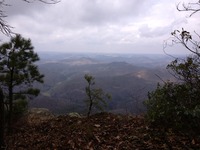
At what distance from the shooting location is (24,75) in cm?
1472

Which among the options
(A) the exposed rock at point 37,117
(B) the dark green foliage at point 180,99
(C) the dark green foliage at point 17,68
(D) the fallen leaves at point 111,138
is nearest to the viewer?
(D) the fallen leaves at point 111,138

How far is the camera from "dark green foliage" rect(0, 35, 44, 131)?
14.0 metres

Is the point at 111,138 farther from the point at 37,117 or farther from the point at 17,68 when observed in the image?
the point at 37,117

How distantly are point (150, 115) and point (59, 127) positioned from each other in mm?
4683

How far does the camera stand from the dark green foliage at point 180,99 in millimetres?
7562

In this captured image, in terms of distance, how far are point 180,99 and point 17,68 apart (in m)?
9.69

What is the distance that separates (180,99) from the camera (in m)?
8.27

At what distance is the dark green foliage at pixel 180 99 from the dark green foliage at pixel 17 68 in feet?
26.8

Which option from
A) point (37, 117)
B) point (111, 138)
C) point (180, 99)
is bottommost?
point (37, 117)

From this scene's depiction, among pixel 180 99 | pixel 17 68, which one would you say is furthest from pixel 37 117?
pixel 180 99

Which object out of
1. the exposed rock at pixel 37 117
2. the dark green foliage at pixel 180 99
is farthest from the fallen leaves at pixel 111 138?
the exposed rock at pixel 37 117

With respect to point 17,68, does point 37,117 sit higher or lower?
lower

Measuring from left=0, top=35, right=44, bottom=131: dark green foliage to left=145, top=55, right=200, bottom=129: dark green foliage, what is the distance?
26.8 feet

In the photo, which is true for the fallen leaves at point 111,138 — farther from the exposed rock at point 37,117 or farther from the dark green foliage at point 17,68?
the exposed rock at point 37,117
